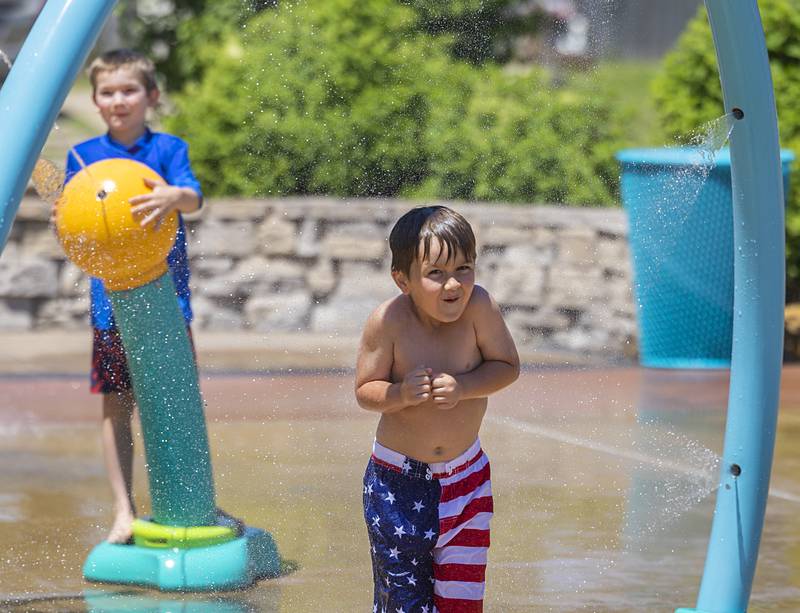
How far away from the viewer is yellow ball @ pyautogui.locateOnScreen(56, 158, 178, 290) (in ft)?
12.1

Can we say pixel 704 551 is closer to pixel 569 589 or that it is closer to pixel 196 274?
pixel 569 589

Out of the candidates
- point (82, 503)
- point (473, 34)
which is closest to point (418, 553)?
point (82, 503)

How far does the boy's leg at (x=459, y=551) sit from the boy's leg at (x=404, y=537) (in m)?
0.02

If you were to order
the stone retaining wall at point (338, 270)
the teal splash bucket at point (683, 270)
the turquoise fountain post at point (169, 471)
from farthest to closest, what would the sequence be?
the stone retaining wall at point (338, 270) → the teal splash bucket at point (683, 270) → the turquoise fountain post at point (169, 471)

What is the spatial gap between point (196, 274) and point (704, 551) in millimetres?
4432

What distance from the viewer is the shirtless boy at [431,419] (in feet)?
9.87

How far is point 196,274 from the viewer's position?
8281 mm

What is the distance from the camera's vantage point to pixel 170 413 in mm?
4047

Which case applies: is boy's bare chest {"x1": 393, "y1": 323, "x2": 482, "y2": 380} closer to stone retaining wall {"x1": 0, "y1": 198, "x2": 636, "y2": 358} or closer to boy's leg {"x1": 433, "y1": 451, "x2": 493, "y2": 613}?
boy's leg {"x1": 433, "y1": 451, "x2": 493, "y2": 613}

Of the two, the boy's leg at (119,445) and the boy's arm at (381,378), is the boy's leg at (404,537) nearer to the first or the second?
the boy's arm at (381,378)

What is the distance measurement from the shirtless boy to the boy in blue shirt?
1.27 m

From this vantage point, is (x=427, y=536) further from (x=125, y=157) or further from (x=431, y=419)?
(x=125, y=157)

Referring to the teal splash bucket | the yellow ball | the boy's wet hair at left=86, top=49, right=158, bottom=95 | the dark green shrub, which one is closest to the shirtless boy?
the yellow ball

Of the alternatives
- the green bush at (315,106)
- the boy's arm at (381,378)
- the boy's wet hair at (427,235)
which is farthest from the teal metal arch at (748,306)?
the green bush at (315,106)
